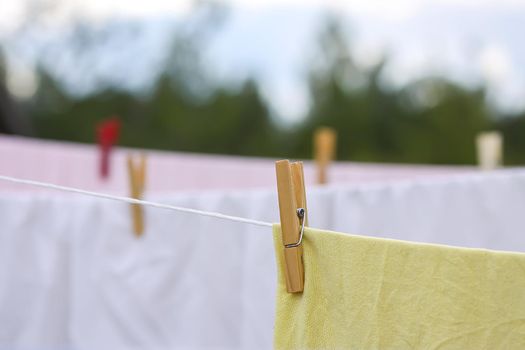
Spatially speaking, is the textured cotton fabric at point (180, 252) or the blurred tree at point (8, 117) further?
the blurred tree at point (8, 117)

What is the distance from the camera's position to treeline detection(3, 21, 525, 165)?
11469 mm

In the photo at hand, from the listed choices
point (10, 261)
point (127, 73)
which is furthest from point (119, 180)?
point (127, 73)

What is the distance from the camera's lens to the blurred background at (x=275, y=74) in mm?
11750

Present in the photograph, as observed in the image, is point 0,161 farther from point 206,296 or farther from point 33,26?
point 33,26

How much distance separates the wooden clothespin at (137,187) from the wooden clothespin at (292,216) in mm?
1000

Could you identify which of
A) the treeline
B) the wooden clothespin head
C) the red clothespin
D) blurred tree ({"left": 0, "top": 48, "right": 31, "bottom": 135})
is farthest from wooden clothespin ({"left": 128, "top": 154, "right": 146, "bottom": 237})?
the treeline

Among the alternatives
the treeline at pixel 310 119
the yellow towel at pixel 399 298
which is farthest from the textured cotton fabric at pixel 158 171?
the treeline at pixel 310 119

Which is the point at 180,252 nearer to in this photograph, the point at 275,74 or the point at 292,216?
the point at 292,216

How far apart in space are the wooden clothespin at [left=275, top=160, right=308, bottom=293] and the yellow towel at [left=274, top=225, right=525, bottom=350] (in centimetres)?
1

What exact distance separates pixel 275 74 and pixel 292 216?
41.6ft

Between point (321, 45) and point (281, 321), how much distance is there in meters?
12.7

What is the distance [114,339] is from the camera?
6.41 ft

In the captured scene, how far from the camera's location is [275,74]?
13.5 meters

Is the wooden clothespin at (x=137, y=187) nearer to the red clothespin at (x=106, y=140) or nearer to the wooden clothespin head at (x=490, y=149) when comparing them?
the red clothespin at (x=106, y=140)
